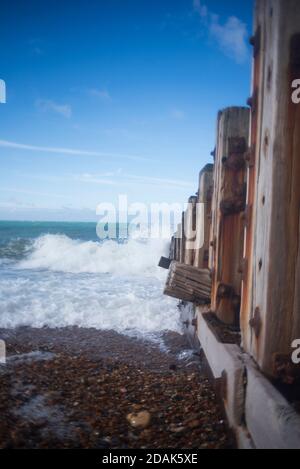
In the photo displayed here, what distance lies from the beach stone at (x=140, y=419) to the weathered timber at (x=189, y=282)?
4.06 feet

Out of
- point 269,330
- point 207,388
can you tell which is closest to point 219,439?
point 207,388

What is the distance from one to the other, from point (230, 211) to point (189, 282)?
91 cm

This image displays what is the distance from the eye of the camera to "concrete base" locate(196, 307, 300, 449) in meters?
1.45

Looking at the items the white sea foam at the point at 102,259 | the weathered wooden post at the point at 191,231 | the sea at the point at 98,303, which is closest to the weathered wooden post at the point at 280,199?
the weathered wooden post at the point at 191,231

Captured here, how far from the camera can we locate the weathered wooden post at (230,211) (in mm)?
2930

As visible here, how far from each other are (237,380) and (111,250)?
15.8 metres

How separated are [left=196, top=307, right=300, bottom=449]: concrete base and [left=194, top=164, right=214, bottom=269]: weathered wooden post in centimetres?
137

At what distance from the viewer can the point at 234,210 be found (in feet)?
9.59

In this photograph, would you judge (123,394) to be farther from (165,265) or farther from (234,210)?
(165,265)

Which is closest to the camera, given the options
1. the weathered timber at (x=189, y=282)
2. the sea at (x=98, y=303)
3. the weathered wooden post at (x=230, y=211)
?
the weathered wooden post at (x=230, y=211)

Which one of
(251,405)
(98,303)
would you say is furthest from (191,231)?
(98,303)

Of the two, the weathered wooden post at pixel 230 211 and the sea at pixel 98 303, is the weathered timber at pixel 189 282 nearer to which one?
the weathered wooden post at pixel 230 211

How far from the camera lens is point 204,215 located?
12.6 feet

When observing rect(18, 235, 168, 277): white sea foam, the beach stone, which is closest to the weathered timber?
the beach stone
